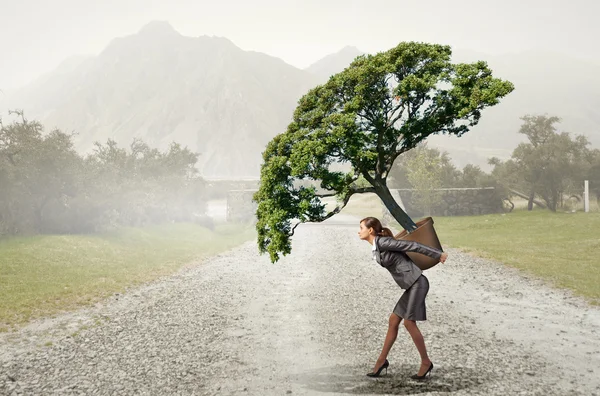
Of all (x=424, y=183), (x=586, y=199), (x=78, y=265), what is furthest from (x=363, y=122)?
(x=586, y=199)

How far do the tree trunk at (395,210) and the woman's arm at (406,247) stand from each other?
2.51 meters

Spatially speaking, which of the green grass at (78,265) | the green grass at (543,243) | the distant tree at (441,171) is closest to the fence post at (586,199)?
the green grass at (543,243)

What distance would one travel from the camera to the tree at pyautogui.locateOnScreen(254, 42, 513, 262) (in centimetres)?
1155

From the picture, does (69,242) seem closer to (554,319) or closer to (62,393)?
(62,393)

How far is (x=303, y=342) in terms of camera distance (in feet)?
38.4

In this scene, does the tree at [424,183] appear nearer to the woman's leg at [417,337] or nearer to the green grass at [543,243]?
the green grass at [543,243]

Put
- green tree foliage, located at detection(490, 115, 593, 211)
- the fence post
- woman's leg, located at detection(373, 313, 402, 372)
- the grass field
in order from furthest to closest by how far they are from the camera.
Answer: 1. green tree foliage, located at detection(490, 115, 593, 211)
2. the fence post
3. the grass field
4. woman's leg, located at detection(373, 313, 402, 372)

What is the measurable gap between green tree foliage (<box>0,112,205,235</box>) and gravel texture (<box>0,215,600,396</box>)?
18.9 m

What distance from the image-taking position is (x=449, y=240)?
35406mm

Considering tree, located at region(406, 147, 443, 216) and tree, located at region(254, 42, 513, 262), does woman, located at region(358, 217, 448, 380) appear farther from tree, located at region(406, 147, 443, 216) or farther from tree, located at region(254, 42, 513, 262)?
tree, located at region(406, 147, 443, 216)

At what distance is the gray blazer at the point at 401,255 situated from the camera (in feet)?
27.5

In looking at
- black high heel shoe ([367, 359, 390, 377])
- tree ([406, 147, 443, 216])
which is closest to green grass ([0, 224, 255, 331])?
black high heel shoe ([367, 359, 390, 377])

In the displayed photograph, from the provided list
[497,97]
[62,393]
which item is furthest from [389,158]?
[62,393]

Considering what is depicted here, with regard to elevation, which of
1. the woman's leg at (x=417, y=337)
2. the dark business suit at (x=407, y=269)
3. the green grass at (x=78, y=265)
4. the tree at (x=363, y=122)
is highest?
the tree at (x=363, y=122)
